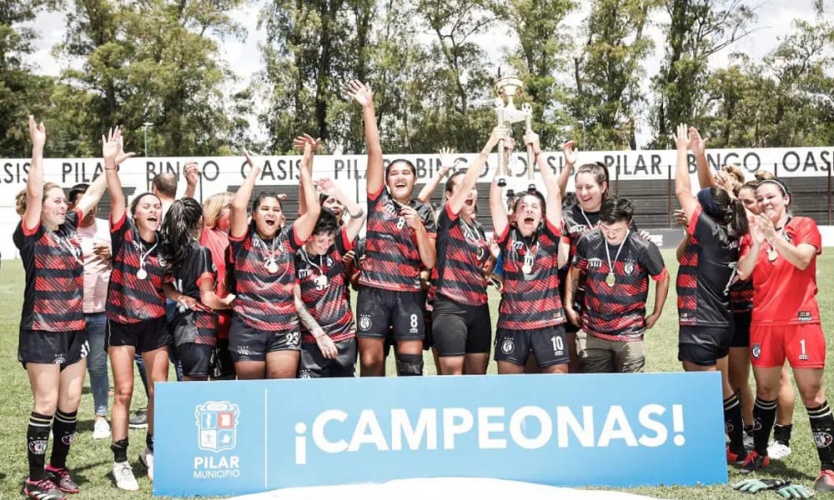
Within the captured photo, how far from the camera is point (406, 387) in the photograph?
5438 millimetres

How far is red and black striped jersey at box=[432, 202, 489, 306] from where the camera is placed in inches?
239

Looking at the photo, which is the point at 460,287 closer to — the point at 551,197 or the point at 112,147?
the point at 551,197

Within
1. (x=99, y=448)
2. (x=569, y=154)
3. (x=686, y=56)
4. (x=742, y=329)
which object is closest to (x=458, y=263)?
(x=569, y=154)

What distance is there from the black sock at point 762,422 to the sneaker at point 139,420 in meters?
4.97

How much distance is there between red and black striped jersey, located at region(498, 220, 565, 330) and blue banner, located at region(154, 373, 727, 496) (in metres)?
0.54

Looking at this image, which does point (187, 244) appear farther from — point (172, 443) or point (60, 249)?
point (172, 443)

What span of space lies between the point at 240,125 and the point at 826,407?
40.1 m

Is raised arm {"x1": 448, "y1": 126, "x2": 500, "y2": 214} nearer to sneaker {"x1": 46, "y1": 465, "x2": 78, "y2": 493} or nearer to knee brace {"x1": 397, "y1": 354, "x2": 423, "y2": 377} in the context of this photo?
knee brace {"x1": 397, "y1": 354, "x2": 423, "y2": 377}

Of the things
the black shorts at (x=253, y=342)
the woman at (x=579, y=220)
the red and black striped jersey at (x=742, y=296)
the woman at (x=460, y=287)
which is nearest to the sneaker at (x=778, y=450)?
the red and black striped jersey at (x=742, y=296)

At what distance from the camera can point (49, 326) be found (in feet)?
17.5

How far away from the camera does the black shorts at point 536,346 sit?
584cm

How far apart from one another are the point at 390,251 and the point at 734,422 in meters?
2.81

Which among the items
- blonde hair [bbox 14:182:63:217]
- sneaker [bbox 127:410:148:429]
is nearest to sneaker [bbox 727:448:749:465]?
sneaker [bbox 127:410:148:429]

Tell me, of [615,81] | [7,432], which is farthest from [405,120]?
[7,432]
